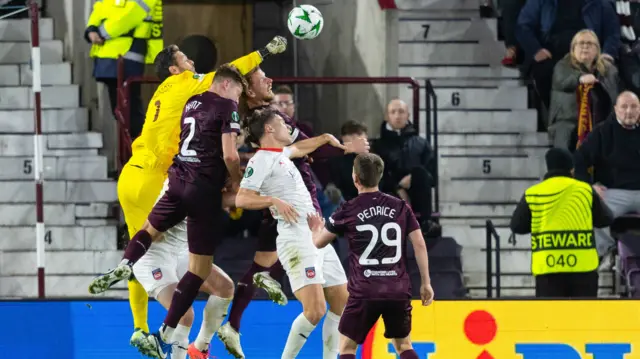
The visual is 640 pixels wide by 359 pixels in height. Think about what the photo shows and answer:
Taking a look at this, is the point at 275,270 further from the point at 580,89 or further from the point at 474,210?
the point at 580,89

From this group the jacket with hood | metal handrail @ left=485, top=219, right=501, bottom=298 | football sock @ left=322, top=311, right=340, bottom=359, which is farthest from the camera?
the jacket with hood

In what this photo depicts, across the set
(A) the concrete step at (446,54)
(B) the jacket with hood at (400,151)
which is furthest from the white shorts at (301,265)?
(A) the concrete step at (446,54)

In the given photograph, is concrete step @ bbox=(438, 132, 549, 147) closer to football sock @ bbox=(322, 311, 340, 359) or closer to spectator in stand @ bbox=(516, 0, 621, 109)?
spectator in stand @ bbox=(516, 0, 621, 109)

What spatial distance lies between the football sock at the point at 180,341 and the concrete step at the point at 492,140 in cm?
485

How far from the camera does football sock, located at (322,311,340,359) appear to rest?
11453mm

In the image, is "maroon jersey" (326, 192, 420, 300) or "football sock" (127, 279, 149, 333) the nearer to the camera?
"maroon jersey" (326, 192, 420, 300)

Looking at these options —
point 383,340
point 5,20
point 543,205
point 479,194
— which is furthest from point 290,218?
point 5,20

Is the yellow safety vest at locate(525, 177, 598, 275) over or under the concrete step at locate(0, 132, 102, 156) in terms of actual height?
under

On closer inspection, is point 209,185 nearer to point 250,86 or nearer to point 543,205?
point 250,86

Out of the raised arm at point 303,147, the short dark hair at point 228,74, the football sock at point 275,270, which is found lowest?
the football sock at point 275,270

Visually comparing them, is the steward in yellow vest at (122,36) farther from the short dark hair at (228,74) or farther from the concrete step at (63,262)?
the short dark hair at (228,74)

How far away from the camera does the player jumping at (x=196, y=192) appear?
1116 cm

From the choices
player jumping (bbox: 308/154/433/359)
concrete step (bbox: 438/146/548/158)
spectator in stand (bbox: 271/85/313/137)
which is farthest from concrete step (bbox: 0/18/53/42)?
player jumping (bbox: 308/154/433/359)

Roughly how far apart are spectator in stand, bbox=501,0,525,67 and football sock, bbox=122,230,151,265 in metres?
5.68
